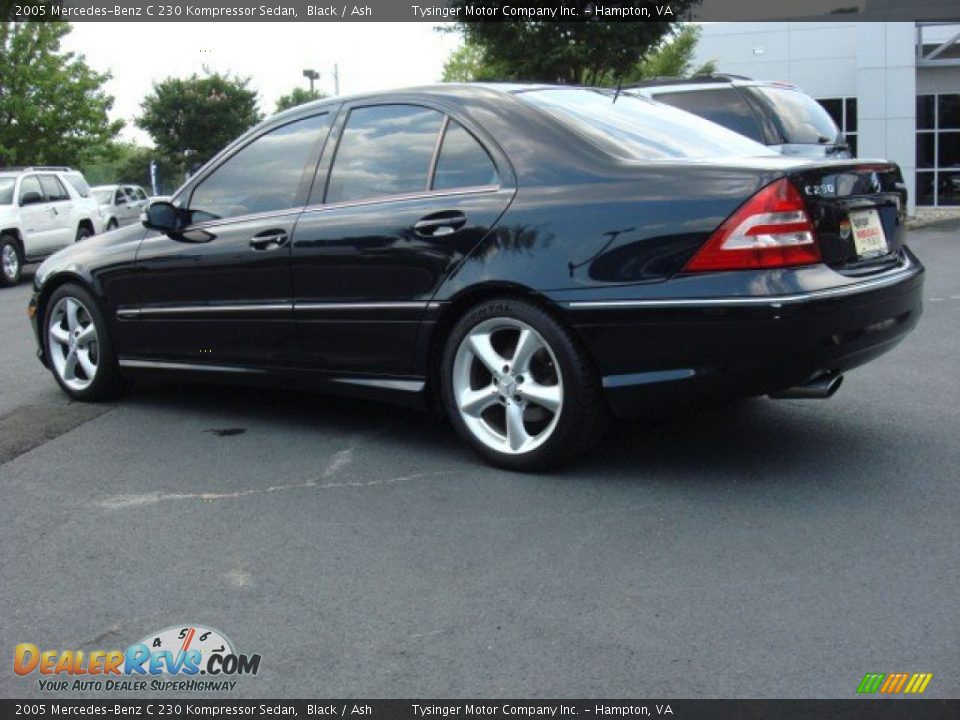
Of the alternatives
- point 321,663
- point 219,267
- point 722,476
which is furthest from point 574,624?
point 219,267

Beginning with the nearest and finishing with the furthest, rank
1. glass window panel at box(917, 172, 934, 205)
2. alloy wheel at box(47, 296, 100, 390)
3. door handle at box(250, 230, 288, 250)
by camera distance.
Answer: door handle at box(250, 230, 288, 250) < alloy wheel at box(47, 296, 100, 390) < glass window panel at box(917, 172, 934, 205)

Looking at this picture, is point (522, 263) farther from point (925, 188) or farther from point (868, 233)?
point (925, 188)

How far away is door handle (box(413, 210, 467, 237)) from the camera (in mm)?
4656

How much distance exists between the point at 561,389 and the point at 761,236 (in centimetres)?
95

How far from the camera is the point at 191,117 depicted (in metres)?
51.5

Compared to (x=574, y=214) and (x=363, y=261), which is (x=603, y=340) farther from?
(x=363, y=261)

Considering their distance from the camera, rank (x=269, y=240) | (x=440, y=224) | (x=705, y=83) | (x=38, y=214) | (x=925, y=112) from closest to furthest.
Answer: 1. (x=440, y=224)
2. (x=269, y=240)
3. (x=705, y=83)
4. (x=38, y=214)
5. (x=925, y=112)

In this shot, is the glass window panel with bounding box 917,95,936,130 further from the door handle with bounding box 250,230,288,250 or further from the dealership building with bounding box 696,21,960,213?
the door handle with bounding box 250,230,288,250

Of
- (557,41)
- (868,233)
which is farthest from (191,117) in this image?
(868,233)

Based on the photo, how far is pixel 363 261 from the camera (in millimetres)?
4930

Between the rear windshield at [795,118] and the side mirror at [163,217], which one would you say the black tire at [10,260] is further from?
the side mirror at [163,217]

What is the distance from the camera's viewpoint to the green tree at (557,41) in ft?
77.8

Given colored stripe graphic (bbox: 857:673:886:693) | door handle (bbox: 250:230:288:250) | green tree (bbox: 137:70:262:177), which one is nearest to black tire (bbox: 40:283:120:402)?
door handle (bbox: 250:230:288:250)

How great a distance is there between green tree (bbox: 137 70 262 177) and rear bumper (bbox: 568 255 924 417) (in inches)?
1936
